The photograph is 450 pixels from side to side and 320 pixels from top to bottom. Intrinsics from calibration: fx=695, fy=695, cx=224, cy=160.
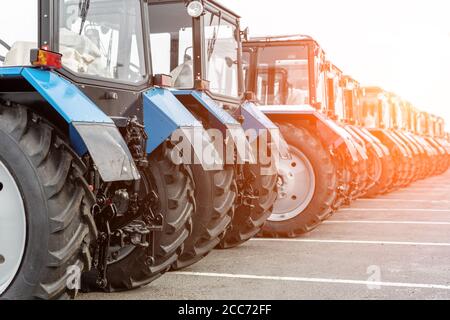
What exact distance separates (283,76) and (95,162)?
597 centimetres

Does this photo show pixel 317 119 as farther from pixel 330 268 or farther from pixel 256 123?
pixel 330 268

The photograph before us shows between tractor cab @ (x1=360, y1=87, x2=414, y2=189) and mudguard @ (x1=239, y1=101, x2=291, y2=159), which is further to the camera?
A: tractor cab @ (x1=360, y1=87, x2=414, y2=189)

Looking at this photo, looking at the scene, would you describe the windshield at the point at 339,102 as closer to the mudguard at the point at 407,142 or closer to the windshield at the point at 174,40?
the mudguard at the point at 407,142

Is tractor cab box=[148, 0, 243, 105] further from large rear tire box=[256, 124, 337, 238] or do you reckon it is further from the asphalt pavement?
large rear tire box=[256, 124, 337, 238]

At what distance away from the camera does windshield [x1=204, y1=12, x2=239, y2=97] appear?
6508 mm

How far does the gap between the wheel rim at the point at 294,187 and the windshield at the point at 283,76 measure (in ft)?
3.56

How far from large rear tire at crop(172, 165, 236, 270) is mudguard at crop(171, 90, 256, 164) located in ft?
1.40

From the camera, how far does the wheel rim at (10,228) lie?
385cm

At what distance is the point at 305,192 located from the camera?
845 cm

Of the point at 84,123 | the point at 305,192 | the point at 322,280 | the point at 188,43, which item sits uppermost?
the point at 188,43

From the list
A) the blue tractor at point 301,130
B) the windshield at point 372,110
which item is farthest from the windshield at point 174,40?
the windshield at point 372,110

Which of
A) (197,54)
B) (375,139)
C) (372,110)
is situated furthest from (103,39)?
(372,110)

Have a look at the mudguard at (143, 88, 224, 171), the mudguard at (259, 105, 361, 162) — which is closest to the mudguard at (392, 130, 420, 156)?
the mudguard at (259, 105, 361, 162)

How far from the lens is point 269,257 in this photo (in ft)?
22.1
